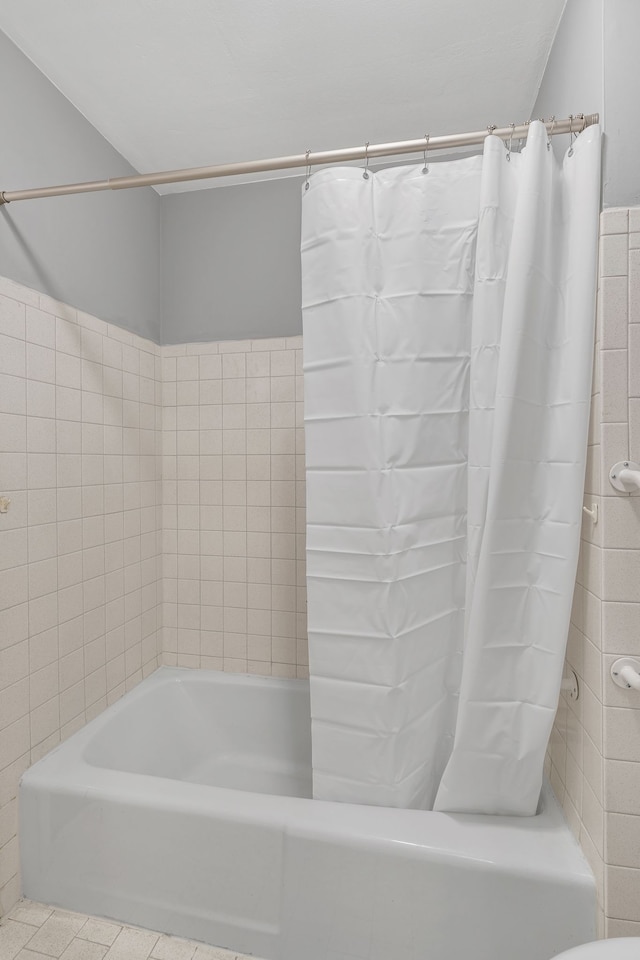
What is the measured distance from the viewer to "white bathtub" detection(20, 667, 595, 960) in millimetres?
1121

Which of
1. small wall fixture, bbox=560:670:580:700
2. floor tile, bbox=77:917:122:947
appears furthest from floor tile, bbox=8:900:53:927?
small wall fixture, bbox=560:670:580:700

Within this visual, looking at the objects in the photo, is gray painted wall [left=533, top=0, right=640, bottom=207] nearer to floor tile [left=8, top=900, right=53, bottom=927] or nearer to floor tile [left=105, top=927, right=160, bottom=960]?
floor tile [left=105, top=927, right=160, bottom=960]

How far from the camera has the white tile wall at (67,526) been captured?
1427mm

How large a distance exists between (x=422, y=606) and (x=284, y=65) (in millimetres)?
1616

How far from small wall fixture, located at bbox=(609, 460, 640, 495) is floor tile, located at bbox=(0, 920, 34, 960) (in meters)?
1.83

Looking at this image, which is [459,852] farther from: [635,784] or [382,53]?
[382,53]

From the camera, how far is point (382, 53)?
149 centimetres

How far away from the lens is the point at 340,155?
3.96ft

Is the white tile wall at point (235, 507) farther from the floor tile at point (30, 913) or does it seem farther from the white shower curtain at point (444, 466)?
the floor tile at point (30, 913)

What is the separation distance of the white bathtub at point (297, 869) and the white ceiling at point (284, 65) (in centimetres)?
205

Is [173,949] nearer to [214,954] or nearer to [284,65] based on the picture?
[214,954]

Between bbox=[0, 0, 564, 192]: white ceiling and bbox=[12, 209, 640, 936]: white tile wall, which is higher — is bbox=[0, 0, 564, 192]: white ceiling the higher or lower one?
the higher one

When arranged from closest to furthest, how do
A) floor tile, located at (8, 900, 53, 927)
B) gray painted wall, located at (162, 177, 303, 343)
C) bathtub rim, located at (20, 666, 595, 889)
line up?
bathtub rim, located at (20, 666, 595, 889), floor tile, located at (8, 900, 53, 927), gray painted wall, located at (162, 177, 303, 343)

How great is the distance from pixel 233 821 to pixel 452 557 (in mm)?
858
